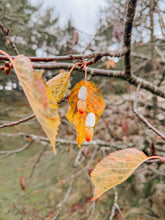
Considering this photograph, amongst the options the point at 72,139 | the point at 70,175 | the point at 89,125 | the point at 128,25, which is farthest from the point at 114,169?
the point at 70,175

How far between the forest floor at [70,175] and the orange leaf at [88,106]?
0.84 m

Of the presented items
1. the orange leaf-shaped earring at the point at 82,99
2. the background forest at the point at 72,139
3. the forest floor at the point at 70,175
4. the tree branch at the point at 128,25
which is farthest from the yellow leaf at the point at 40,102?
the forest floor at the point at 70,175

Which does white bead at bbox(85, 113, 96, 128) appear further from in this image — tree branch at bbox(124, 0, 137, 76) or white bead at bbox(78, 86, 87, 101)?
tree branch at bbox(124, 0, 137, 76)

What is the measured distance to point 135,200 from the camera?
1359mm

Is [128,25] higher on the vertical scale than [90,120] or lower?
higher

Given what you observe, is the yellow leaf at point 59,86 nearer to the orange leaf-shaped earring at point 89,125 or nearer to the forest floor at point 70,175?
the orange leaf-shaped earring at point 89,125

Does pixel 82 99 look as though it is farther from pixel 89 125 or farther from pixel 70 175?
pixel 70 175

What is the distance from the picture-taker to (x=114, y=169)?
0.23 meters

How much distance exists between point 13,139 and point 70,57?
1.96 metres

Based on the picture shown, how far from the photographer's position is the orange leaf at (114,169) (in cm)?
21

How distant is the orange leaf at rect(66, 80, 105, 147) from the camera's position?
25 centimetres

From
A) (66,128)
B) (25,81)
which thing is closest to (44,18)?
(66,128)

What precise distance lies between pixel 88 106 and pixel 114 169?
107mm

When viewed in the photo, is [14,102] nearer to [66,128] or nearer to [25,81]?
[66,128]
